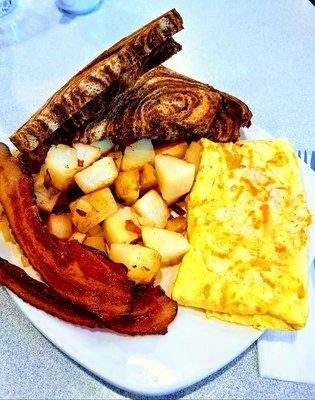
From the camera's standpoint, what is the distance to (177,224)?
4.65 feet

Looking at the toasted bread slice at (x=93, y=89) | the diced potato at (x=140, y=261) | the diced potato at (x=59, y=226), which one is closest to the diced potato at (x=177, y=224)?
the diced potato at (x=140, y=261)

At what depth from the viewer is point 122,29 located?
235 cm

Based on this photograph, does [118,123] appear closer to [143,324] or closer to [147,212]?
[147,212]

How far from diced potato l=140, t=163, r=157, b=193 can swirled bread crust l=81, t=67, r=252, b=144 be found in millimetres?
89

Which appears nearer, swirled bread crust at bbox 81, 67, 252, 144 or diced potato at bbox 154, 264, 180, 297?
diced potato at bbox 154, 264, 180, 297

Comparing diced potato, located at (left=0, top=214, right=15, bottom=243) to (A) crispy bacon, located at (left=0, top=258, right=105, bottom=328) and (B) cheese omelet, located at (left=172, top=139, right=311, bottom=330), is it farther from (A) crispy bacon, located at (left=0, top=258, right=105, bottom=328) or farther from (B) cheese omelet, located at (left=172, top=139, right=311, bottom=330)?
(B) cheese omelet, located at (left=172, top=139, right=311, bottom=330)

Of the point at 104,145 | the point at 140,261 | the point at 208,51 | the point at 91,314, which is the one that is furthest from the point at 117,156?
the point at 208,51

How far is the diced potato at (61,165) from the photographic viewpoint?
1.42m

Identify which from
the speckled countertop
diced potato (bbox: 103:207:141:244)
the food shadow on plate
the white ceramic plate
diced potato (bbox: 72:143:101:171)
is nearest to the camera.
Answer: the white ceramic plate

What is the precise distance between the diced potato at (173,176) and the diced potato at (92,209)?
14 cm

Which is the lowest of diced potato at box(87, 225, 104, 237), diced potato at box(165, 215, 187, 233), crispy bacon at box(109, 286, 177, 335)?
crispy bacon at box(109, 286, 177, 335)

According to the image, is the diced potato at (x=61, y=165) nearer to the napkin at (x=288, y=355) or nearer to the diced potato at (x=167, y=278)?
the diced potato at (x=167, y=278)

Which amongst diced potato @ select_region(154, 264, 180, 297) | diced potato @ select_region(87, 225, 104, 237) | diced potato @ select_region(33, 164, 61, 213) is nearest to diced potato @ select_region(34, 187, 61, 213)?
diced potato @ select_region(33, 164, 61, 213)

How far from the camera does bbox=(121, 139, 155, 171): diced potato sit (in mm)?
1479
